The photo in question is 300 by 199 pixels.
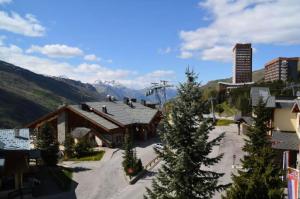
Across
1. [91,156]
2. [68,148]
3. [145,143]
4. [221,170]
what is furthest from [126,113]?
[221,170]

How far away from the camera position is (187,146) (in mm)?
21734

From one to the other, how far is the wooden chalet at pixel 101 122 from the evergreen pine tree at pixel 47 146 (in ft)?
42.2

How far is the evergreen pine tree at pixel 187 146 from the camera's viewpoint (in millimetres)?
21516

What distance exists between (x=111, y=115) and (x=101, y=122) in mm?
Answer: 5650

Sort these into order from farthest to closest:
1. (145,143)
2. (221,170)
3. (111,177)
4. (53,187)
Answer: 1. (145,143)
2. (111,177)
3. (221,170)
4. (53,187)

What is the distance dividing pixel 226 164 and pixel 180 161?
28353 mm

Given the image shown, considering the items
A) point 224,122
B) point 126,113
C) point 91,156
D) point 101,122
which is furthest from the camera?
point 224,122

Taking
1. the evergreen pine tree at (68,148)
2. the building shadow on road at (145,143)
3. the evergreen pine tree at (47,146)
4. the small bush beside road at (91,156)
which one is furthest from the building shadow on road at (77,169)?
the building shadow on road at (145,143)

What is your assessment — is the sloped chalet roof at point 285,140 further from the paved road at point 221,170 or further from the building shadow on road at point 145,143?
the building shadow on road at point 145,143

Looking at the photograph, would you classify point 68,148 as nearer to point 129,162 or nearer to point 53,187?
point 129,162

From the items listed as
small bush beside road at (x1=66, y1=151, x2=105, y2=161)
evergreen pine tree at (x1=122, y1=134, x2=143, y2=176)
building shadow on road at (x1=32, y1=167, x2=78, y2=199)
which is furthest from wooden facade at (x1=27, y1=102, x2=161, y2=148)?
building shadow on road at (x1=32, y1=167, x2=78, y2=199)

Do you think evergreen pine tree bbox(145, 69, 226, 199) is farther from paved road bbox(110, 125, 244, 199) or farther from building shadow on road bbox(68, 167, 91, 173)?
building shadow on road bbox(68, 167, 91, 173)

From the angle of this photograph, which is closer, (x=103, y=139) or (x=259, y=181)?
(x=259, y=181)

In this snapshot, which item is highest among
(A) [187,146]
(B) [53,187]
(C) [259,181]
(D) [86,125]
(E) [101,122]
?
(A) [187,146]
